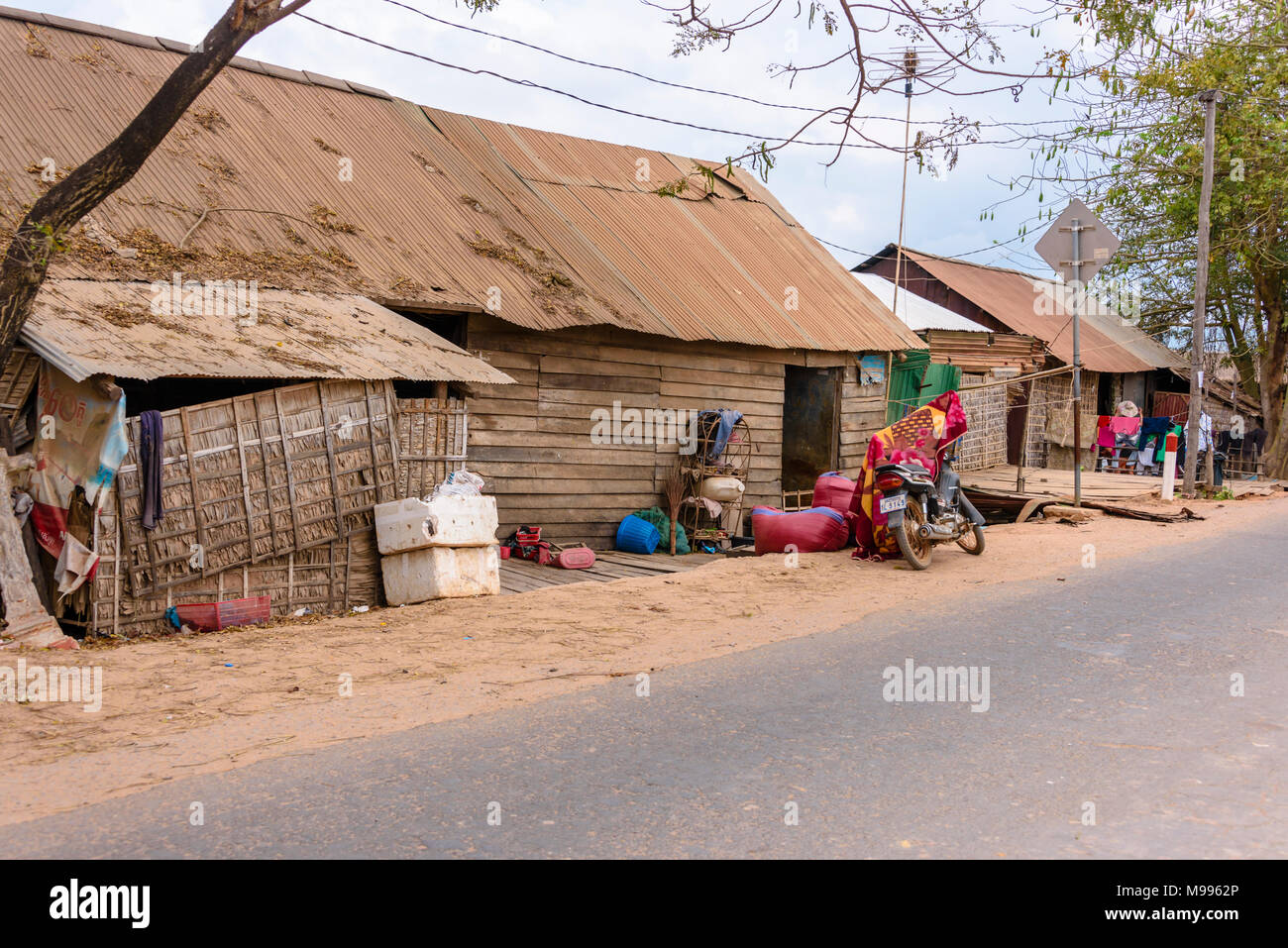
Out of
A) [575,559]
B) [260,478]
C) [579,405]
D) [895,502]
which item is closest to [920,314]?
[579,405]

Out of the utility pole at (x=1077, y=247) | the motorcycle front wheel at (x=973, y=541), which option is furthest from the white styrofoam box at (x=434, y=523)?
the utility pole at (x=1077, y=247)

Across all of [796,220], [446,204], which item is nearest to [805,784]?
[446,204]

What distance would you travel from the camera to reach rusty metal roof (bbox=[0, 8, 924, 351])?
35.9ft

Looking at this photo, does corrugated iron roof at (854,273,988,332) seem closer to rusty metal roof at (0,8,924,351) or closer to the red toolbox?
rusty metal roof at (0,8,924,351)

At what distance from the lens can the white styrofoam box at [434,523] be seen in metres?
9.34

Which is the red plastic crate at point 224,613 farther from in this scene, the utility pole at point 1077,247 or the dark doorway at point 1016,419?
the dark doorway at point 1016,419

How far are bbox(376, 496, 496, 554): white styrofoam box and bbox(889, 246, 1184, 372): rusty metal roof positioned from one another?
66.2 feet

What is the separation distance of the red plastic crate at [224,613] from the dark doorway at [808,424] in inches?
425

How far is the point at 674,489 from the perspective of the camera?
1488cm

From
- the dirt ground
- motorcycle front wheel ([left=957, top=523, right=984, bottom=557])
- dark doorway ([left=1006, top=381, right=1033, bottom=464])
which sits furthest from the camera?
dark doorway ([left=1006, top=381, right=1033, bottom=464])

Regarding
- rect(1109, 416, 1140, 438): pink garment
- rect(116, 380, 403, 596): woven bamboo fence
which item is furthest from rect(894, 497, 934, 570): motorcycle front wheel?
rect(1109, 416, 1140, 438): pink garment

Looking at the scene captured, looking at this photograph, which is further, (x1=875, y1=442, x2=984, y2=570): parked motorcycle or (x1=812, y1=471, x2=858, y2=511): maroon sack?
(x1=812, y1=471, x2=858, y2=511): maroon sack

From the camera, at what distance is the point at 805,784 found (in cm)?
434

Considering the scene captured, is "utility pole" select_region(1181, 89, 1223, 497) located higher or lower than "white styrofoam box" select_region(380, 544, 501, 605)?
higher
